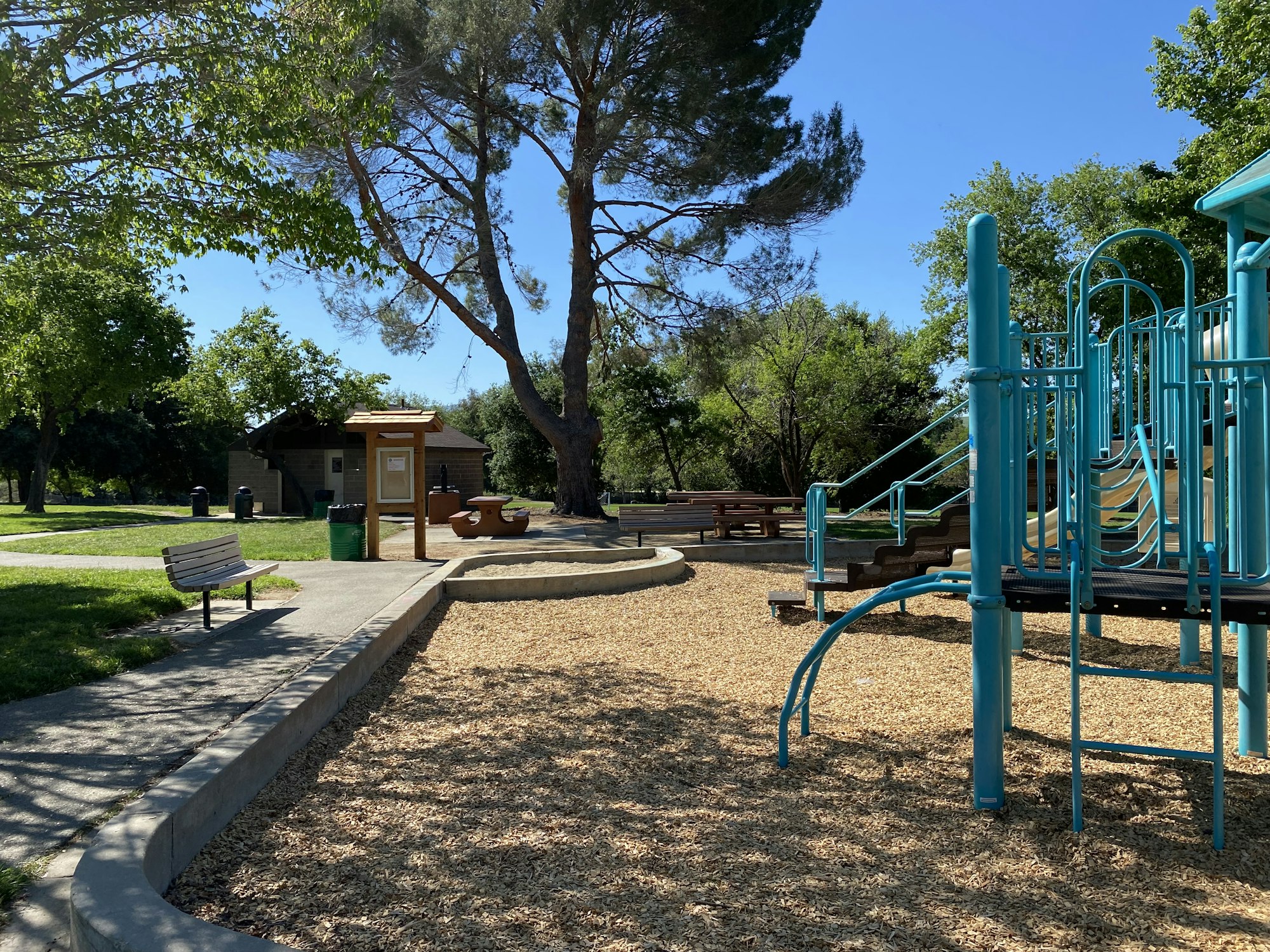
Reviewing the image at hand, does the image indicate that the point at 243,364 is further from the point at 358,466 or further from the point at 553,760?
the point at 553,760

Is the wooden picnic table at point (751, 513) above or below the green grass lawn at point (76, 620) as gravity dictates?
above

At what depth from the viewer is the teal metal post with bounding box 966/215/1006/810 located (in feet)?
12.5

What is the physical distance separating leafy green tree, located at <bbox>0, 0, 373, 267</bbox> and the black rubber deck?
7.29 m

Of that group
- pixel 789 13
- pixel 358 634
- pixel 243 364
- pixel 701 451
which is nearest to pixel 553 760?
pixel 358 634

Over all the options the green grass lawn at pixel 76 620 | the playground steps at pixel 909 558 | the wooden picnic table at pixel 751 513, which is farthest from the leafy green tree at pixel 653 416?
the playground steps at pixel 909 558

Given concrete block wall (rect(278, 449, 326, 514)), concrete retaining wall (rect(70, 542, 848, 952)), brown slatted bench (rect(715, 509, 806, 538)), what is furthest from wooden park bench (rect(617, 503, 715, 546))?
concrete block wall (rect(278, 449, 326, 514))

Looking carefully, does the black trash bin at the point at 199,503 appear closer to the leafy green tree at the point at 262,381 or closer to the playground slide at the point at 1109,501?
the leafy green tree at the point at 262,381

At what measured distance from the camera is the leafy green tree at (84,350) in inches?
1023

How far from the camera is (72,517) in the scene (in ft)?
80.3

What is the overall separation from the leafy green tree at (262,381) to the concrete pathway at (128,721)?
21678 millimetres

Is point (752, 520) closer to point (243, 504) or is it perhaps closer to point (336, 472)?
point (243, 504)

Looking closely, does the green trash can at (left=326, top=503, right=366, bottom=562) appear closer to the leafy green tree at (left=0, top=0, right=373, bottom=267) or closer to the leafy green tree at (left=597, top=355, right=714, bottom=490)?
the leafy green tree at (left=0, top=0, right=373, bottom=267)

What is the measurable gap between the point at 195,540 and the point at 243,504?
9190 mm

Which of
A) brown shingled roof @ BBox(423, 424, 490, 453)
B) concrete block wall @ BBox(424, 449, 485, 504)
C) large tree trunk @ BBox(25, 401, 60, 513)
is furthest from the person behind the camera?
concrete block wall @ BBox(424, 449, 485, 504)
